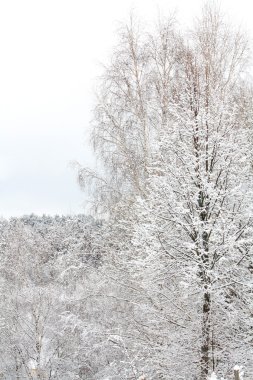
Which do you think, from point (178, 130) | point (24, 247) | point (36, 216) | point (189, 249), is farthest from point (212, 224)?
point (36, 216)

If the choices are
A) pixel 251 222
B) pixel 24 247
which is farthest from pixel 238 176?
pixel 24 247

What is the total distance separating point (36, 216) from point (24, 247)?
88134 millimetres

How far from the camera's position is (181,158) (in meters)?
8.73

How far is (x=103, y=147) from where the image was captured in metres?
12.8

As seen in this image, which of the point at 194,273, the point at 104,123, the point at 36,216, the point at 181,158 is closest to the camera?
the point at 194,273

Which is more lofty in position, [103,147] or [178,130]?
[103,147]

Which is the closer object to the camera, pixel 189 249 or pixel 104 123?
pixel 189 249

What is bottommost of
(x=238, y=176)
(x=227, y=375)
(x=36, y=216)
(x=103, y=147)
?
(x=227, y=375)

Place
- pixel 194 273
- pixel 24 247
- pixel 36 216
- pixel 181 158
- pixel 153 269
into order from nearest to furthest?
pixel 194 273 → pixel 153 269 → pixel 181 158 → pixel 24 247 → pixel 36 216

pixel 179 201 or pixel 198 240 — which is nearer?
pixel 198 240

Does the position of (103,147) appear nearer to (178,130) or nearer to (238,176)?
(178,130)

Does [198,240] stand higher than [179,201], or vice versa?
[179,201]

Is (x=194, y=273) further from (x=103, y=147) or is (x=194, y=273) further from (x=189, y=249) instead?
(x=103, y=147)

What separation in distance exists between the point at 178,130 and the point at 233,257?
2.49 meters
